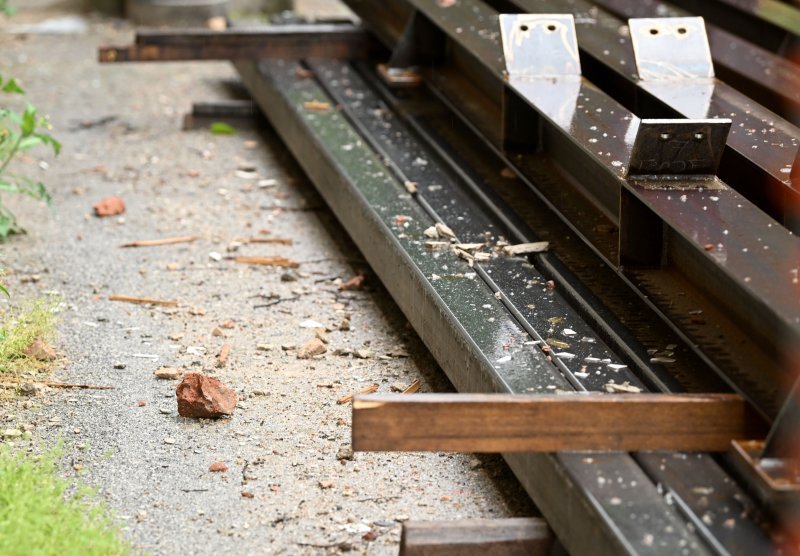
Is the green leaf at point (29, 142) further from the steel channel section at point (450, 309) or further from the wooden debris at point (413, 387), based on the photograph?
the wooden debris at point (413, 387)

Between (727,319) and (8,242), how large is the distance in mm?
2587

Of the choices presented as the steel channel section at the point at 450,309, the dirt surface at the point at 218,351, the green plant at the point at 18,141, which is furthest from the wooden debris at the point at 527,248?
the green plant at the point at 18,141

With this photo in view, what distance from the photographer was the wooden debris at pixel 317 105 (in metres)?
4.47

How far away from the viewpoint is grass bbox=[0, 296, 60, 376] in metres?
3.04

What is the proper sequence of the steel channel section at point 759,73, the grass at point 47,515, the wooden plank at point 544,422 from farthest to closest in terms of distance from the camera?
1. the steel channel section at point 759,73
2. the grass at point 47,515
3. the wooden plank at point 544,422

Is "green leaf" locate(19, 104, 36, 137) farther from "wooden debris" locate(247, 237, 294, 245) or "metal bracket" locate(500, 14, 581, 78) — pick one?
"metal bracket" locate(500, 14, 581, 78)

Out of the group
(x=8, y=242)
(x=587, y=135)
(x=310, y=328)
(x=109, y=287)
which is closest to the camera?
(x=587, y=135)

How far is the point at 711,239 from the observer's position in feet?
7.70

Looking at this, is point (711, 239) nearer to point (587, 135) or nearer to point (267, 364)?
point (587, 135)

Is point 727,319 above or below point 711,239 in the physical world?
below

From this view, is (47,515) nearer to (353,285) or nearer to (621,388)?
(621,388)

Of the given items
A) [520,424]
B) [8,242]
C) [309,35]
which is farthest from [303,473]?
[309,35]

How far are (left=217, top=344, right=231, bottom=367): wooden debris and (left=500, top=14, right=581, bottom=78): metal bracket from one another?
1.22m

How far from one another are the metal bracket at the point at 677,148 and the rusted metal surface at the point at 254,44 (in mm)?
2710
